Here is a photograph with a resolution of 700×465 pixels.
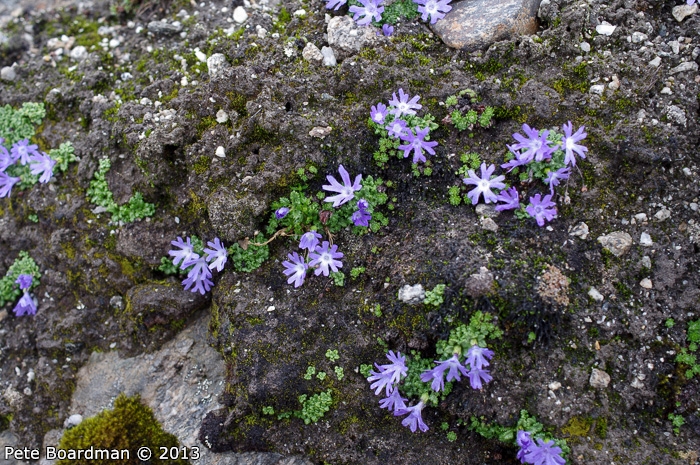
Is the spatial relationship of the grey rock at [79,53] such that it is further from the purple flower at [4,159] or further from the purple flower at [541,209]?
the purple flower at [541,209]

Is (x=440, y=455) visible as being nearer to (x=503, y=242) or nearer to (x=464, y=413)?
(x=464, y=413)

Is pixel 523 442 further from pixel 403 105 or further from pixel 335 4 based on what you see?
pixel 335 4

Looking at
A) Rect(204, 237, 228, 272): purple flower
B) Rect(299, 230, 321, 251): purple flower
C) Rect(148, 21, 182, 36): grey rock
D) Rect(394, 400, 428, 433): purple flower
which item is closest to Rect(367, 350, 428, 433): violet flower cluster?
Rect(394, 400, 428, 433): purple flower

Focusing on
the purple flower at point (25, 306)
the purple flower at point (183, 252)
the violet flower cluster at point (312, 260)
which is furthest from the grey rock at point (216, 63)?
the purple flower at point (25, 306)

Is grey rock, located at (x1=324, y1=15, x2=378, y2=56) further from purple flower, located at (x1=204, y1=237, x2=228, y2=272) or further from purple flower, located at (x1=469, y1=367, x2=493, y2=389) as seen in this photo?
purple flower, located at (x1=469, y1=367, x2=493, y2=389)

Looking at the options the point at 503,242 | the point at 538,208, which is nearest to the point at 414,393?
the point at 503,242

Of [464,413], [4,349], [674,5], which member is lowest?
[4,349]
